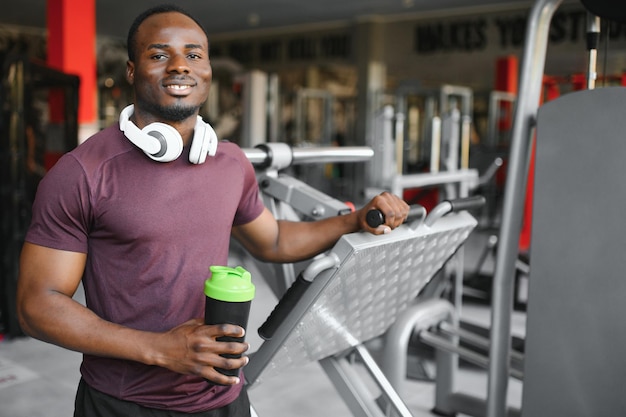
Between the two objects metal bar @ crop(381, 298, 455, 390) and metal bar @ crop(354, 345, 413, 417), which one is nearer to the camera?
metal bar @ crop(354, 345, 413, 417)

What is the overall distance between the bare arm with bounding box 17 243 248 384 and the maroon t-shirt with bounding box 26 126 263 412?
35 millimetres

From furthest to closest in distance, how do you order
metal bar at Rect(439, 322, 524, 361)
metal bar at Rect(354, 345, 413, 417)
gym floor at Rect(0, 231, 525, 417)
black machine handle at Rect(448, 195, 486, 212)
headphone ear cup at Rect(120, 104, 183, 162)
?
gym floor at Rect(0, 231, 525, 417) → metal bar at Rect(439, 322, 524, 361) → metal bar at Rect(354, 345, 413, 417) → black machine handle at Rect(448, 195, 486, 212) → headphone ear cup at Rect(120, 104, 183, 162)

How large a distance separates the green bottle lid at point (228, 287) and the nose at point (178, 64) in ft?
1.18

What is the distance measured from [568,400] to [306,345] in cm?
73

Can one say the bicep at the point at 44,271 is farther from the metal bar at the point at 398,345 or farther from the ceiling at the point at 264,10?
the ceiling at the point at 264,10

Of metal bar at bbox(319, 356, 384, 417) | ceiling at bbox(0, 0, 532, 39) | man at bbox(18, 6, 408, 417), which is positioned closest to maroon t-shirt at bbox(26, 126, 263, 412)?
man at bbox(18, 6, 408, 417)

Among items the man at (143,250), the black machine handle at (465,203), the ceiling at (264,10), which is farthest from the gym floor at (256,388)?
the ceiling at (264,10)

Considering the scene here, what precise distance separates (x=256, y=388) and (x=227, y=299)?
7.71 feet

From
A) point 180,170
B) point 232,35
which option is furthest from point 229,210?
point 232,35

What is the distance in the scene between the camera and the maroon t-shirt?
1012 mm

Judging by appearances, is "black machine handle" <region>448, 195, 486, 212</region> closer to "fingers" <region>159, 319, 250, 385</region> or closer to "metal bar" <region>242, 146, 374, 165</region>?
"metal bar" <region>242, 146, 374, 165</region>

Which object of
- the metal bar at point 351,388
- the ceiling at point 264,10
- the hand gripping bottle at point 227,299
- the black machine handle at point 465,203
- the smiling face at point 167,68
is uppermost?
the ceiling at point 264,10

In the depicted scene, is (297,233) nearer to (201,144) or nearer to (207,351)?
(201,144)

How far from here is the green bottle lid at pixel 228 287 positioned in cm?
92
